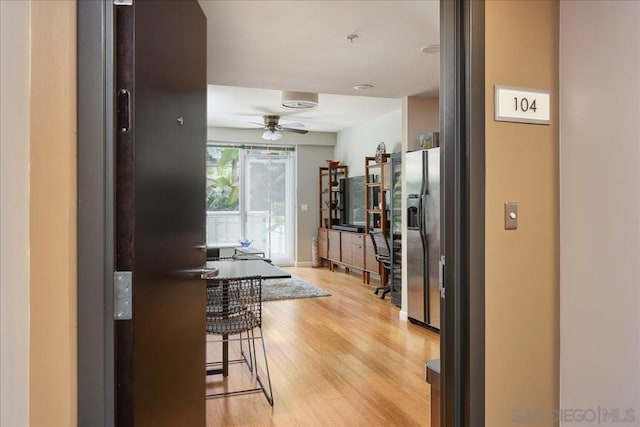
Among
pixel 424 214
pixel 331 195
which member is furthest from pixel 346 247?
pixel 424 214

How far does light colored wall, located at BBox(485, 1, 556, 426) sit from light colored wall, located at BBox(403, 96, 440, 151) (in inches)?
120

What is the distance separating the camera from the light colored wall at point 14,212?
2.73 feet

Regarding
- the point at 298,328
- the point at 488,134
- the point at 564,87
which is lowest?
the point at 298,328

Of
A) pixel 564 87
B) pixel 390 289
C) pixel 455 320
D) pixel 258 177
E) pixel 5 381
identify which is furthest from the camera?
pixel 258 177

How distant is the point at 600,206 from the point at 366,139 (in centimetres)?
615

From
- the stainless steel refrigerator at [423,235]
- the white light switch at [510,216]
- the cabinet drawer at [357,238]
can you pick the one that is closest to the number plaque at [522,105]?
the white light switch at [510,216]

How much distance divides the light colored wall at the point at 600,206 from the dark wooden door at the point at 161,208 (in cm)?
145

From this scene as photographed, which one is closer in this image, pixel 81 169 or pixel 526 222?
pixel 81 169

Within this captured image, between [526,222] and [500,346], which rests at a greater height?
[526,222]

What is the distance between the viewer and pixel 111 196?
3.50 ft

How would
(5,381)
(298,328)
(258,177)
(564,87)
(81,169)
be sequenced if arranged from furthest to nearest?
(258,177) < (298,328) < (564,87) < (81,169) < (5,381)

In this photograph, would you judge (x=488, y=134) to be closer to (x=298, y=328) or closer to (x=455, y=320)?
(x=455, y=320)

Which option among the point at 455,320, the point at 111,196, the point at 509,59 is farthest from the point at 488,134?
the point at 111,196

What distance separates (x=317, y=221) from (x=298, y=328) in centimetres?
464
